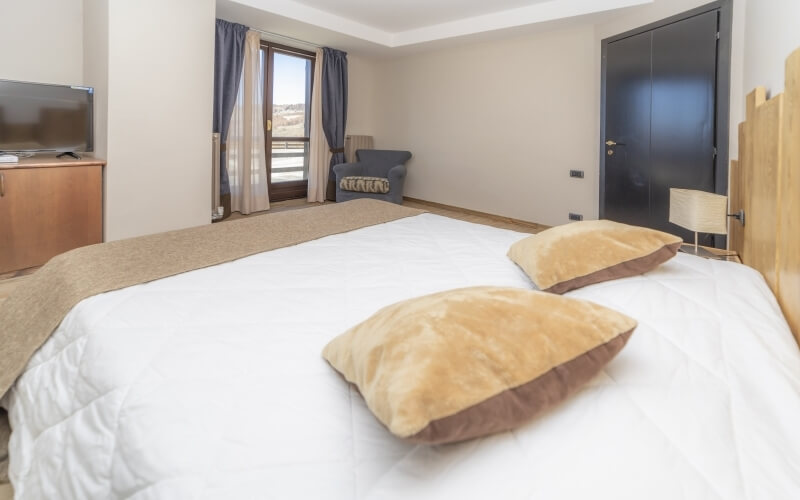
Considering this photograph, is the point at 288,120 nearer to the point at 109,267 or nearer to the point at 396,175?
the point at 396,175

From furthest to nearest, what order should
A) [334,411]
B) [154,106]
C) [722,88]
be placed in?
[154,106] < [722,88] < [334,411]

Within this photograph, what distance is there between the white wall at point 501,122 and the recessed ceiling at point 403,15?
0.42 metres

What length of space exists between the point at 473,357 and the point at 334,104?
20.4ft

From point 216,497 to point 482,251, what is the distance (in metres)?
1.39

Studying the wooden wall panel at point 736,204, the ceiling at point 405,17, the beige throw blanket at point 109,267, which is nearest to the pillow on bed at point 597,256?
the wooden wall panel at point 736,204

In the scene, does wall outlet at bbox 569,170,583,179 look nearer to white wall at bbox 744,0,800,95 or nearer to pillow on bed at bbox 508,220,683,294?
white wall at bbox 744,0,800,95

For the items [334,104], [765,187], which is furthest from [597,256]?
[334,104]

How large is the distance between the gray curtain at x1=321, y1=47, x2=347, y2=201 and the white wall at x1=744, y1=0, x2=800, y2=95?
4.78 metres

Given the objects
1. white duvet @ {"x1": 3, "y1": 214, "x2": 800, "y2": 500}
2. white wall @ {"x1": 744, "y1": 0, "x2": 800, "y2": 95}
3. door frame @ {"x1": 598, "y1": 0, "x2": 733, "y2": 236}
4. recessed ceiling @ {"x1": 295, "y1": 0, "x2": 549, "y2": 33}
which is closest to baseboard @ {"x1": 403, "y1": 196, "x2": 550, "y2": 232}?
door frame @ {"x1": 598, "y1": 0, "x2": 733, "y2": 236}

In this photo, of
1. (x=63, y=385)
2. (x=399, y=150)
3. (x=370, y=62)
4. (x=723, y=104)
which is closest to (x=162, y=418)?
(x=63, y=385)

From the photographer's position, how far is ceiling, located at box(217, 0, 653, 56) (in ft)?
A: 14.9

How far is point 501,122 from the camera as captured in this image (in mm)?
5621

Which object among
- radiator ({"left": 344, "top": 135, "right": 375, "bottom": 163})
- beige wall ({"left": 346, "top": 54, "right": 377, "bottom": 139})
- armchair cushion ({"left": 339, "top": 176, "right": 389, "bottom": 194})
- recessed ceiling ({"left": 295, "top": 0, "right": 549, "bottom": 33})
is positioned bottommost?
armchair cushion ({"left": 339, "top": 176, "right": 389, "bottom": 194})

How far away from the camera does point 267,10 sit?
15.2 ft
